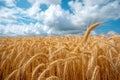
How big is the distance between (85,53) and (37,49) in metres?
1.80

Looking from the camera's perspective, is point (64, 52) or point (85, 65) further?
point (64, 52)

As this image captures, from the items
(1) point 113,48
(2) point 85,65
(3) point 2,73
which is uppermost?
(1) point 113,48

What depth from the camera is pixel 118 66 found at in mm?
2967

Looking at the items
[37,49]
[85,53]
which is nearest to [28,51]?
[37,49]

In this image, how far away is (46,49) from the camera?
15.2ft

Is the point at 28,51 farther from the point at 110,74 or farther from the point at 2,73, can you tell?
the point at 110,74

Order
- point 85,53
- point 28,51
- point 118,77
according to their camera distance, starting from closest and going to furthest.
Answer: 1. point 118,77
2. point 85,53
3. point 28,51

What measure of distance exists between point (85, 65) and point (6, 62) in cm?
199

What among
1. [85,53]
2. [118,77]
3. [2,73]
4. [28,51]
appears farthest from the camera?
[28,51]

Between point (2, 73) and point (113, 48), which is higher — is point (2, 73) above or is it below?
below

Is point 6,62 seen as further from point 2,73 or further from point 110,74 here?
point 110,74

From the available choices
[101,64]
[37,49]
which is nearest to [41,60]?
[37,49]

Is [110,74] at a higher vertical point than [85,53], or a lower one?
lower

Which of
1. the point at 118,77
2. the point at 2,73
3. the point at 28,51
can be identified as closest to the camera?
the point at 118,77
